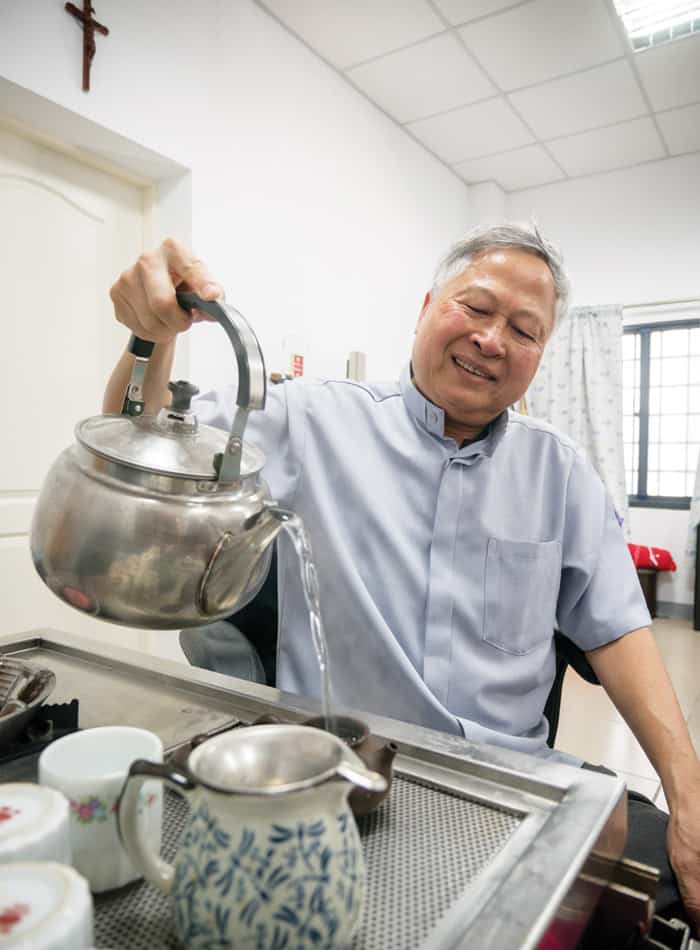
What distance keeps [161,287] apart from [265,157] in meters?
2.45

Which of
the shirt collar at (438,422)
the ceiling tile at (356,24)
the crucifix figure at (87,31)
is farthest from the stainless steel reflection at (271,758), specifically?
the ceiling tile at (356,24)

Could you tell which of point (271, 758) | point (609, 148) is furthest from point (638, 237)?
point (271, 758)

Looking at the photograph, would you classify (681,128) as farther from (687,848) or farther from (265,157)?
(687,848)

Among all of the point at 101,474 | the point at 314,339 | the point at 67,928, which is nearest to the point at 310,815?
the point at 67,928

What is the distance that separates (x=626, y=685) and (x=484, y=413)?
1.73ft

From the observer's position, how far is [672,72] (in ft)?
11.1

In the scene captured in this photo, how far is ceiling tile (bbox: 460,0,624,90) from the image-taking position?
289 cm

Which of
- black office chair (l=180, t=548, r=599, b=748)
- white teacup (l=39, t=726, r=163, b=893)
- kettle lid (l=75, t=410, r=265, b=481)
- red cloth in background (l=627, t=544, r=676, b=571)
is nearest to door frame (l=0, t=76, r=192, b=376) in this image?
black office chair (l=180, t=548, r=599, b=748)

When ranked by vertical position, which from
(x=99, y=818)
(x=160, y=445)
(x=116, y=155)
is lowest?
(x=99, y=818)

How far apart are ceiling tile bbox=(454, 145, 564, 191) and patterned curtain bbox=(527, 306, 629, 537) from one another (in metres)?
0.94

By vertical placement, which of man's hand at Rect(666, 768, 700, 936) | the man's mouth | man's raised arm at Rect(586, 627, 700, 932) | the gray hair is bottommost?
man's hand at Rect(666, 768, 700, 936)

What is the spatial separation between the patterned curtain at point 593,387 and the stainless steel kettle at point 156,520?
4515 mm

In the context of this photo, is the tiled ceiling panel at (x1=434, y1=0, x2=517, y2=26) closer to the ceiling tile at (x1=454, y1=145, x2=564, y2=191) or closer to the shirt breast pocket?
the ceiling tile at (x1=454, y1=145, x2=564, y2=191)

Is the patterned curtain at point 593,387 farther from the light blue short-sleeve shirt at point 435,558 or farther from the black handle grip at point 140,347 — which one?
the black handle grip at point 140,347
